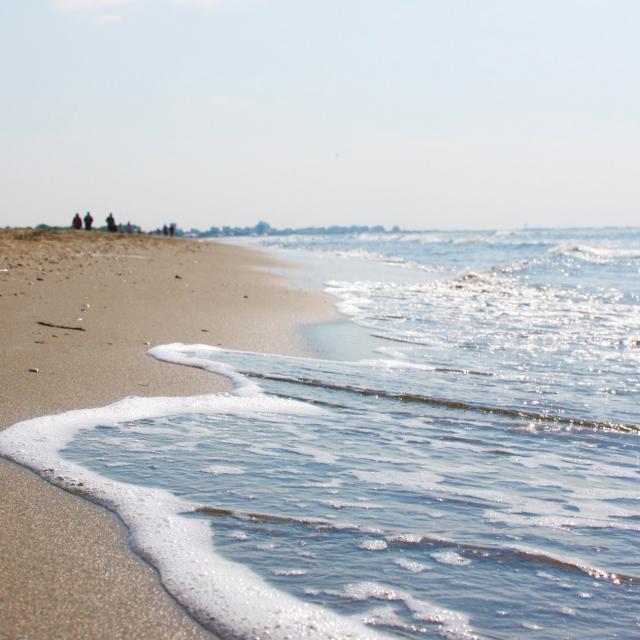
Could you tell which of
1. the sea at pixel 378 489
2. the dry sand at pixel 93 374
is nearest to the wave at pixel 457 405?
the sea at pixel 378 489

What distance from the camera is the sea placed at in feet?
8.76

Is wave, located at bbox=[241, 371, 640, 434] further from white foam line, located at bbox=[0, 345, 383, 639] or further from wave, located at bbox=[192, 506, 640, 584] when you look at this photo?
wave, located at bbox=[192, 506, 640, 584]

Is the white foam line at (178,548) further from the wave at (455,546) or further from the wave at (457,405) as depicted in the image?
the wave at (457,405)

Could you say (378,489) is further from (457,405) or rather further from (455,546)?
(457,405)

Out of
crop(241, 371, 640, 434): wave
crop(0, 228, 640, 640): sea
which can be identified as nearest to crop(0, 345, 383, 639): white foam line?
crop(0, 228, 640, 640): sea

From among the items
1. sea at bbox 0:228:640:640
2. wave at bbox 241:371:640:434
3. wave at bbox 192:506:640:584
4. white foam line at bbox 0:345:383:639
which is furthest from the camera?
wave at bbox 241:371:640:434

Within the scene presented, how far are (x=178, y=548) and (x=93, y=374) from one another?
335cm

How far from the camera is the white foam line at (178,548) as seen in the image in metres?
2.51

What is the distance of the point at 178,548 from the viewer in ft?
10.1

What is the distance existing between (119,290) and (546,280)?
14341 millimetres

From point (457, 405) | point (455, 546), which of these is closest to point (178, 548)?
point (455, 546)

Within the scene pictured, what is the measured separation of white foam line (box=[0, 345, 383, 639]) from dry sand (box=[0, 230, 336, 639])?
3.2 inches

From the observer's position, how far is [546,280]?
2297 cm

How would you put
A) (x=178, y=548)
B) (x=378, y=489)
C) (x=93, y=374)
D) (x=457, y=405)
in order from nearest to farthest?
(x=178, y=548) < (x=378, y=489) < (x=457, y=405) < (x=93, y=374)
